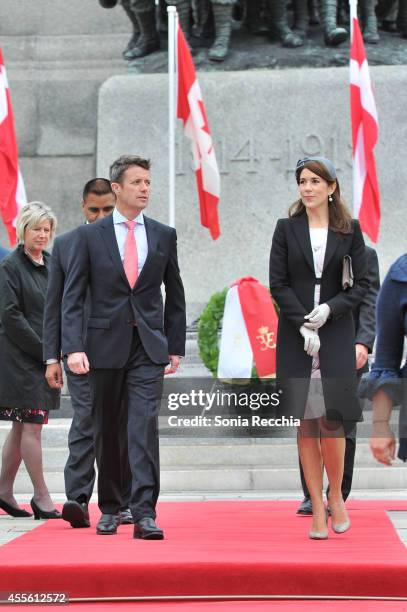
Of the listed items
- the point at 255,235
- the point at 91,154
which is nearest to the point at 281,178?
the point at 255,235

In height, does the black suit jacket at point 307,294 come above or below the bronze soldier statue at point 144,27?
below

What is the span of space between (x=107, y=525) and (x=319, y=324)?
1.42 meters

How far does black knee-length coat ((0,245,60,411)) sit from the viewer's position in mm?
7805

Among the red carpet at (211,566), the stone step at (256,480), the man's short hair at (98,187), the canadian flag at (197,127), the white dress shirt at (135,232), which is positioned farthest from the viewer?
the canadian flag at (197,127)

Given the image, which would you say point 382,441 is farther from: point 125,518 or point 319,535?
point 125,518

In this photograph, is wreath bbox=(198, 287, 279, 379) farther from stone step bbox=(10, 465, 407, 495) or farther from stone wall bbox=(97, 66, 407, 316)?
stone wall bbox=(97, 66, 407, 316)

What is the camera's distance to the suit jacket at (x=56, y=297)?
22.9 feet

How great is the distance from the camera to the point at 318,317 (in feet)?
21.1

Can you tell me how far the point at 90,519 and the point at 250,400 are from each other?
54.1 inches

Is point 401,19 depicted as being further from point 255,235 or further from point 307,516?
point 307,516

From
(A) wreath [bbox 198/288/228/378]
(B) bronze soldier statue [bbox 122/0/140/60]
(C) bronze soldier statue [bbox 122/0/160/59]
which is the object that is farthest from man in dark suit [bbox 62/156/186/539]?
(B) bronze soldier statue [bbox 122/0/140/60]

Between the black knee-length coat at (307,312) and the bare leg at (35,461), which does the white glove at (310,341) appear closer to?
the black knee-length coat at (307,312)

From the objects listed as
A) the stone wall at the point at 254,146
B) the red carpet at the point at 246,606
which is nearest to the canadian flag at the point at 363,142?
the stone wall at the point at 254,146

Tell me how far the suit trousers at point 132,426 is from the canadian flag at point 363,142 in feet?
24.4
